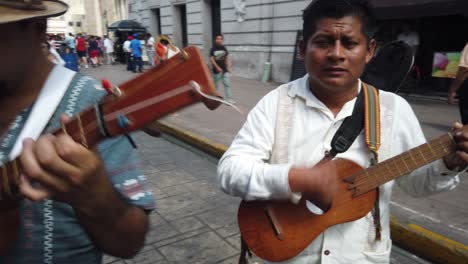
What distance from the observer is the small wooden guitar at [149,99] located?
85cm

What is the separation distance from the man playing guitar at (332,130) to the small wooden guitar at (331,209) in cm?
3

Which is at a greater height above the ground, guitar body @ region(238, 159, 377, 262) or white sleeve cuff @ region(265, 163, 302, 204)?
white sleeve cuff @ region(265, 163, 302, 204)

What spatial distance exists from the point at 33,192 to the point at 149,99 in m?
0.34

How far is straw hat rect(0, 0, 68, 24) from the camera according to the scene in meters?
0.98

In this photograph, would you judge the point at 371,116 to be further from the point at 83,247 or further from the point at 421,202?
the point at 421,202

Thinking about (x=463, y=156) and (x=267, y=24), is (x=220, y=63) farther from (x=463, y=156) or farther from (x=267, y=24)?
(x=463, y=156)

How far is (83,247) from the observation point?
4.02 feet

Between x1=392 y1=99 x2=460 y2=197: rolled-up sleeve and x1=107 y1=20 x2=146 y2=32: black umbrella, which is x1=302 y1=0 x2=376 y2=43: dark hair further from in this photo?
x1=107 y1=20 x2=146 y2=32: black umbrella

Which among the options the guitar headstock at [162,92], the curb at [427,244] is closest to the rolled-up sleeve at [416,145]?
the guitar headstock at [162,92]

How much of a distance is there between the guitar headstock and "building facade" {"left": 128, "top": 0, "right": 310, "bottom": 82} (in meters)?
12.0

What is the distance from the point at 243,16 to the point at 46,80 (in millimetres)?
14278

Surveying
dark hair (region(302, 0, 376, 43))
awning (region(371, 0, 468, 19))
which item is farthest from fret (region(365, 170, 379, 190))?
awning (region(371, 0, 468, 19))

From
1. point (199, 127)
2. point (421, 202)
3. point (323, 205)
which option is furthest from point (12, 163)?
point (199, 127)

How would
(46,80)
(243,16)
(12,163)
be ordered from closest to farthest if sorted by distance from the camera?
(12,163)
(46,80)
(243,16)
